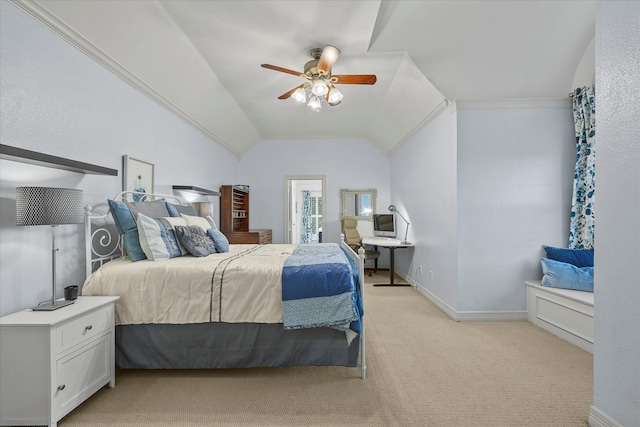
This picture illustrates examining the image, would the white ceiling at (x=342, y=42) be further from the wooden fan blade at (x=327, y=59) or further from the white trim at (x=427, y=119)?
the wooden fan blade at (x=327, y=59)

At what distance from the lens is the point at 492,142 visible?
10.9ft

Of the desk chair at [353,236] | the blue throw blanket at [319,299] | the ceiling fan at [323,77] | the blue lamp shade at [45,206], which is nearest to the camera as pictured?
the blue lamp shade at [45,206]

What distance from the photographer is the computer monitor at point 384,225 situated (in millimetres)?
5484

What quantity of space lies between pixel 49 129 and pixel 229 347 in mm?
1919

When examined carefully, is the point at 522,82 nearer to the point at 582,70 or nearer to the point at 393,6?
the point at 582,70

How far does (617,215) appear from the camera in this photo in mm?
1536

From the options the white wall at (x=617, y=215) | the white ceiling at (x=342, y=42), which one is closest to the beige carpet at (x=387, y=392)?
the white wall at (x=617, y=215)

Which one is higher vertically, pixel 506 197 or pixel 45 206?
pixel 506 197

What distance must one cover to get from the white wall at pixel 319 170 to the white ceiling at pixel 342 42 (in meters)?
2.33

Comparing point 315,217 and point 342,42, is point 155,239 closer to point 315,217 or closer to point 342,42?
point 342,42

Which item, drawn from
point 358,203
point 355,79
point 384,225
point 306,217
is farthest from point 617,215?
point 306,217

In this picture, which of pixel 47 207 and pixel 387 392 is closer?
pixel 47 207

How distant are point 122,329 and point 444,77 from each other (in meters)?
3.70

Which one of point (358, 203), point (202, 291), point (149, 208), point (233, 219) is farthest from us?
point (358, 203)
